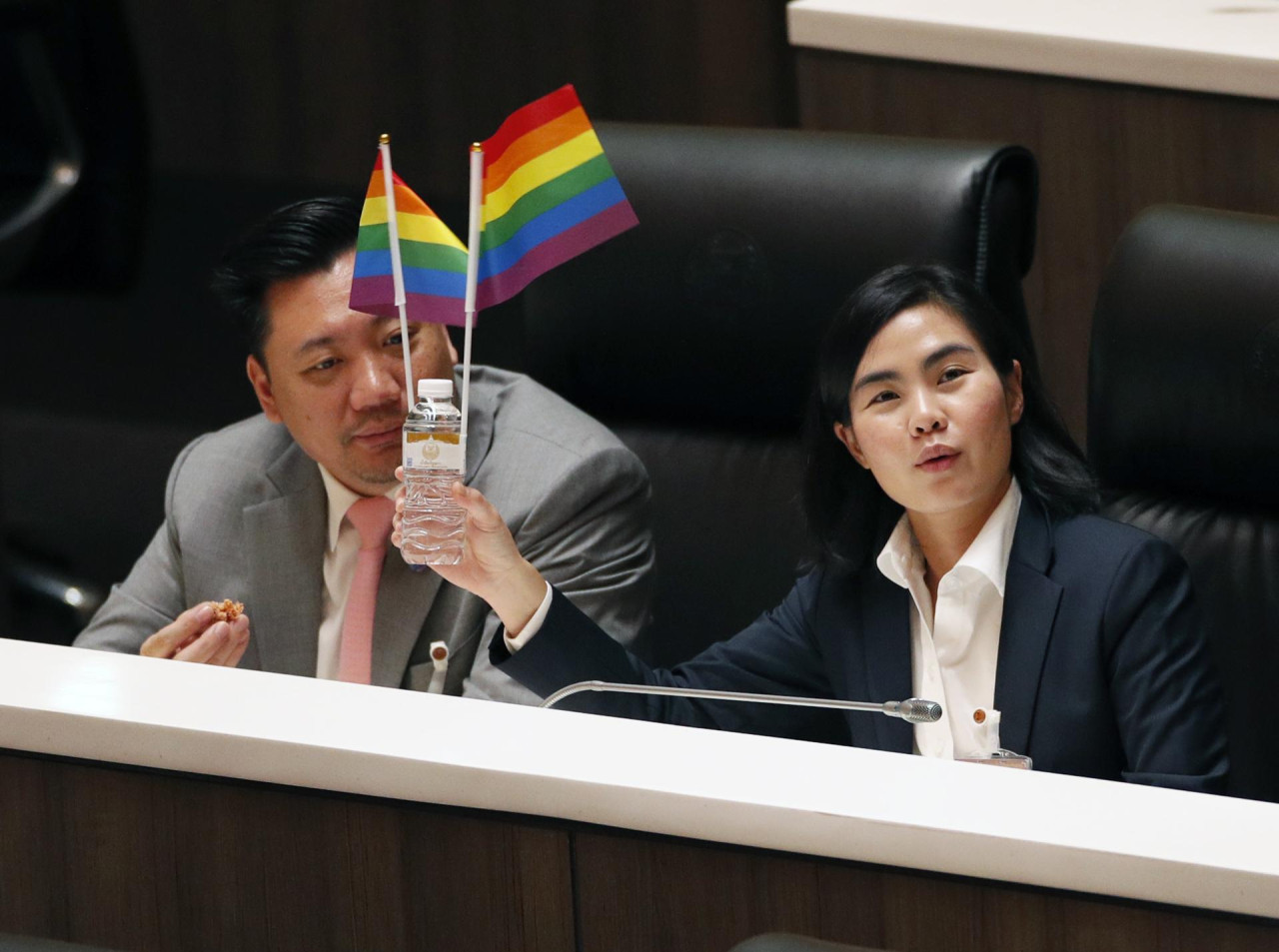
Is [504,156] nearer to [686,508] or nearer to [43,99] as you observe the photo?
[686,508]

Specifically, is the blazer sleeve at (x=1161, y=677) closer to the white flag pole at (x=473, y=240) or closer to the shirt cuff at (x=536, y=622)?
the shirt cuff at (x=536, y=622)

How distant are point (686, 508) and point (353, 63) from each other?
2264 mm

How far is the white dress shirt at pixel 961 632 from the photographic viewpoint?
1816mm

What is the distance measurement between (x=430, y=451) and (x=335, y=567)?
1.89 feet

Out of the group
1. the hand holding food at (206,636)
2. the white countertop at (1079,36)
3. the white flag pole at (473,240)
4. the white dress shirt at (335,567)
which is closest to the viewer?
the white flag pole at (473,240)

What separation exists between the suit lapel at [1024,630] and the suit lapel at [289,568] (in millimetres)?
850

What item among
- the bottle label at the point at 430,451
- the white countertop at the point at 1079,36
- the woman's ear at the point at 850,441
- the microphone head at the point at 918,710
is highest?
the white countertop at the point at 1079,36

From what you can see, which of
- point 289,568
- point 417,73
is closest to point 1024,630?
point 289,568

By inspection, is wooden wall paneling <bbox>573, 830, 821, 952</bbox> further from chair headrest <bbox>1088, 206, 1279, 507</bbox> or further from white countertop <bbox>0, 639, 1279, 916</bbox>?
chair headrest <bbox>1088, 206, 1279, 507</bbox>

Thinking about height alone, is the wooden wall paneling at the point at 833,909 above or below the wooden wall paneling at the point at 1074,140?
below

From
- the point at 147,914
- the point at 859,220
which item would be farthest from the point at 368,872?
the point at 859,220

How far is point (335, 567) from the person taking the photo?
2.27 m

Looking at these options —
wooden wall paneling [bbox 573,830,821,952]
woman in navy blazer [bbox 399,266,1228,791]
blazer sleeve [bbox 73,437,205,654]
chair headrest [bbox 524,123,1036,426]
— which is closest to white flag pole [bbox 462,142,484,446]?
woman in navy blazer [bbox 399,266,1228,791]

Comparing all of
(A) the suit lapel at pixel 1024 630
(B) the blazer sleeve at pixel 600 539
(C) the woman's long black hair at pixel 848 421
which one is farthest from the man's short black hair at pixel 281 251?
(A) the suit lapel at pixel 1024 630
